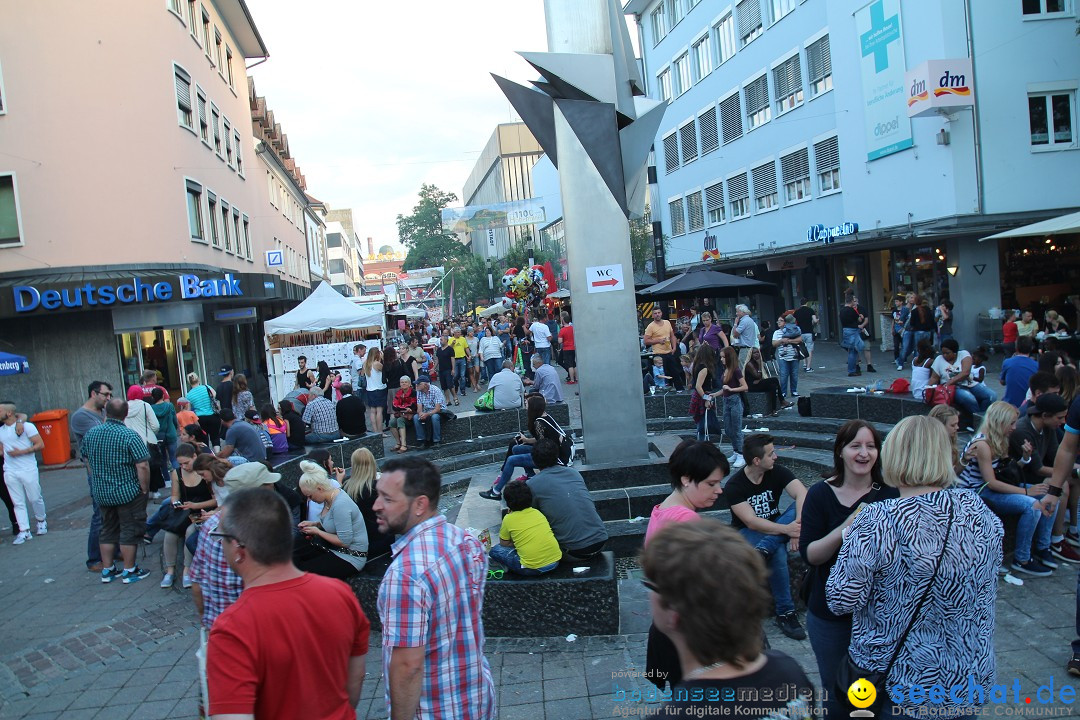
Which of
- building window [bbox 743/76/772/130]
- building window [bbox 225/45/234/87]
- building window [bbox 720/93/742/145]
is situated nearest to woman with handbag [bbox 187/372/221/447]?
building window [bbox 225/45/234/87]

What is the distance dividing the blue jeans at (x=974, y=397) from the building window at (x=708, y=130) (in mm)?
25511

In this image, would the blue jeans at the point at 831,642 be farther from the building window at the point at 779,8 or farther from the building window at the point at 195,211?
the building window at the point at 779,8

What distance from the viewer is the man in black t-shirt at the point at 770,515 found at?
207 inches

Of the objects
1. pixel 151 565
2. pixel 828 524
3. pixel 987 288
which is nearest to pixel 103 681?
pixel 151 565

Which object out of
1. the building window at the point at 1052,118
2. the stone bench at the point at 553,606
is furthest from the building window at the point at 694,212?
the stone bench at the point at 553,606

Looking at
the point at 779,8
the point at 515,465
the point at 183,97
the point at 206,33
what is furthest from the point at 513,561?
the point at 779,8

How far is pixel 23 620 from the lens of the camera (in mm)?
6914

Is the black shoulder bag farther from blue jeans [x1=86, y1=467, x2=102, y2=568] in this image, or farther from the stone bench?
blue jeans [x1=86, y1=467, x2=102, y2=568]

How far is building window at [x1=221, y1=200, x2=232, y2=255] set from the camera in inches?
939

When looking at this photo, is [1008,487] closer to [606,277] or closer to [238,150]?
[606,277]

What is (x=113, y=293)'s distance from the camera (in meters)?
16.5

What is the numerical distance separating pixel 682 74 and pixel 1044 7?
1900 centimetres

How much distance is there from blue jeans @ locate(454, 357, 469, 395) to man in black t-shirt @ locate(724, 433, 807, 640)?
1563cm

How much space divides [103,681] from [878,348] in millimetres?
21978
